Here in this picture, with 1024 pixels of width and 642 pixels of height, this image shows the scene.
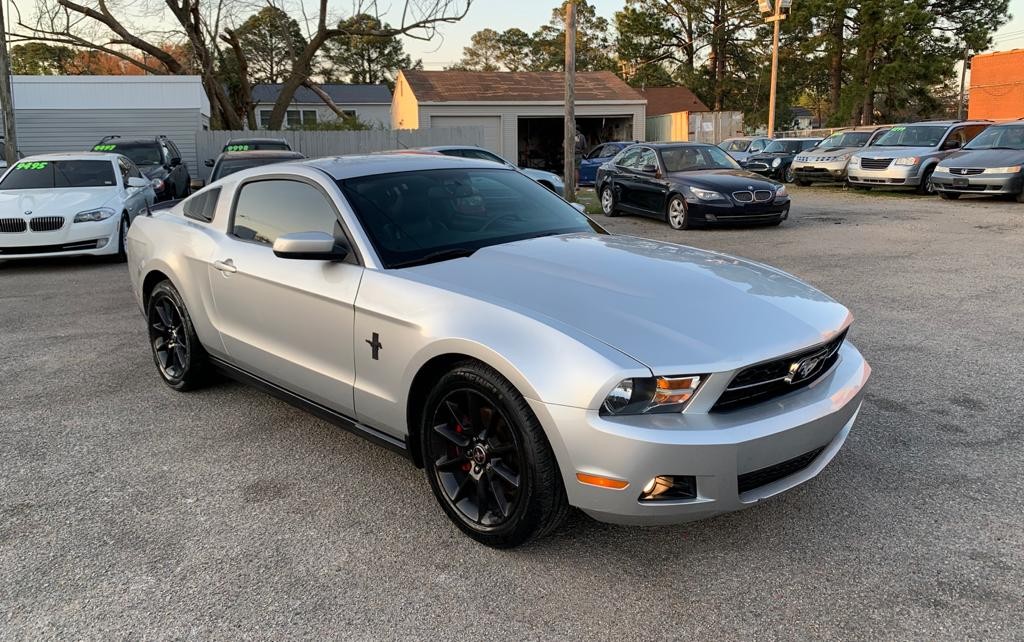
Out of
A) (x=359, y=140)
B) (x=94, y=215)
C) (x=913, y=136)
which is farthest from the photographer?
(x=359, y=140)

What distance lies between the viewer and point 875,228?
12.9 metres

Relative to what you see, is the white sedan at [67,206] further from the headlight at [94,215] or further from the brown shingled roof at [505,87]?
the brown shingled roof at [505,87]

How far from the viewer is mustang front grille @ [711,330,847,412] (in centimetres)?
281

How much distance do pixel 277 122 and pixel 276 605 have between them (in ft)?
102

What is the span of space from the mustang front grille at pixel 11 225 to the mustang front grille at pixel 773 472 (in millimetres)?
10241

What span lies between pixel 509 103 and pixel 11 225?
24481mm

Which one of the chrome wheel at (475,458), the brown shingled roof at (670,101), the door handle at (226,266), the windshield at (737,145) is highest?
the brown shingled roof at (670,101)

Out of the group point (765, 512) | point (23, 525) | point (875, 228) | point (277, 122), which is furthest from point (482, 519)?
point (277, 122)

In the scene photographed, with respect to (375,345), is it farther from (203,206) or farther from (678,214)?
(678,214)

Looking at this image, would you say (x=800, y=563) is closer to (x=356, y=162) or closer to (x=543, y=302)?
(x=543, y=302)

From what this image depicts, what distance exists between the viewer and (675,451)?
2650mm

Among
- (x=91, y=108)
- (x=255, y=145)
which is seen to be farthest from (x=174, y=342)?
(x=91, y=108)

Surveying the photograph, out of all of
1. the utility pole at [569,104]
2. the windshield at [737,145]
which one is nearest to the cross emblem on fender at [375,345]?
the utility pole at [569,104]

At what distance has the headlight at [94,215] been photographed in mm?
10321
